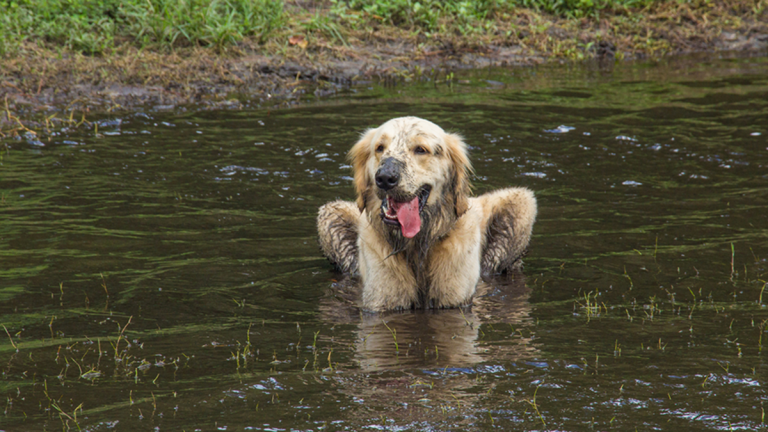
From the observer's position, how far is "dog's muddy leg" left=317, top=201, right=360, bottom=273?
7.22 metres

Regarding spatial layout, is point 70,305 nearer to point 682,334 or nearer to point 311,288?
point 311,288

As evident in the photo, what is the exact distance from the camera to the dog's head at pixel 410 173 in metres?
5.72

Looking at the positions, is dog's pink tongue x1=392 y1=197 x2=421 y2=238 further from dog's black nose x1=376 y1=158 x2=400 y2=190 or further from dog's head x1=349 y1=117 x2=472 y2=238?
dog's black nose x1=376 y1=158 x2=400 y2=190

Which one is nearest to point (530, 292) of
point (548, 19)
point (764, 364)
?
point (764, 364)

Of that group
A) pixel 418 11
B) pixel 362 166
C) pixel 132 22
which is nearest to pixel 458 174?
pixel 362 166

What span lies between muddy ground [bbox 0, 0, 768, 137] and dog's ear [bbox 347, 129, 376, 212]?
6.37m

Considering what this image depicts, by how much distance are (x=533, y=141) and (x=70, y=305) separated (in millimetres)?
6856

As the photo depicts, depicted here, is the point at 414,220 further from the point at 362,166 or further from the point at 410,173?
the point at 362,166

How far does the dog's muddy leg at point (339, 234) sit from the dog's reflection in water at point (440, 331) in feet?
1.21

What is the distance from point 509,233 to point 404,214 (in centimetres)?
177

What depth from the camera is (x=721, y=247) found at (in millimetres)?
7039

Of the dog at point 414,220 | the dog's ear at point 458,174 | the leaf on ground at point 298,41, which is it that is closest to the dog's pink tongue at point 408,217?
the dog at point 414,220

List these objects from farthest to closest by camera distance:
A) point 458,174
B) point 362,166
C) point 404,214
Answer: point 362,166
point 458,174
point 404,214

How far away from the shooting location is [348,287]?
685 centimetres
